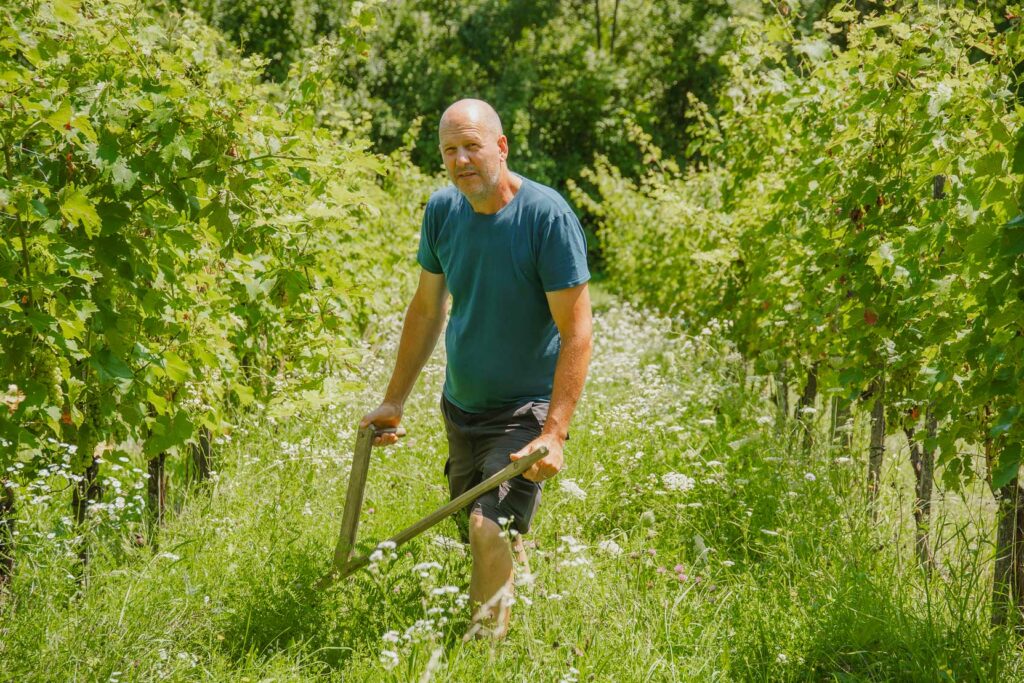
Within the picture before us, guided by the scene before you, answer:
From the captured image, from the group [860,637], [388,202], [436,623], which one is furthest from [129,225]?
[388,202]

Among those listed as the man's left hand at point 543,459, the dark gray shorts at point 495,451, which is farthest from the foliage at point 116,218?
the man's left hand at point 543,459

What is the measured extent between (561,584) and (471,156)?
1411 millimetres

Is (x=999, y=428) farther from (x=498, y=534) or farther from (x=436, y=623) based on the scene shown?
(x=436, y=623)

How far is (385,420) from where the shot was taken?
342cm

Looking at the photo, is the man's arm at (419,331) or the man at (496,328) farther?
the man's arm at (419,331)

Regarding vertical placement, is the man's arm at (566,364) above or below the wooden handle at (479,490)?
above

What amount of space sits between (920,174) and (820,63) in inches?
38.9

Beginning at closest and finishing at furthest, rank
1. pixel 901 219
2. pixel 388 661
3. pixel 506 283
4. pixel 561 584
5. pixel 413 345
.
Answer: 1. pixel 388 661
2. pixel 506 283
3. pixel 561 584
4. pixel 413 345
5. pixel 901 219

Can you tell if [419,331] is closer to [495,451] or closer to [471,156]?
[495,451]

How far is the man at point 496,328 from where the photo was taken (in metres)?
3.09

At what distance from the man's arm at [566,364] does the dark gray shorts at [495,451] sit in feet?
0.44

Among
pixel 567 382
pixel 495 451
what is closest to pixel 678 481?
pixel 495 451

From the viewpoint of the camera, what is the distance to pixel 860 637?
3.15 meters

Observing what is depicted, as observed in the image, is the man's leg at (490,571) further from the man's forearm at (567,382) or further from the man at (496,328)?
the man's forearm at (567,382)
